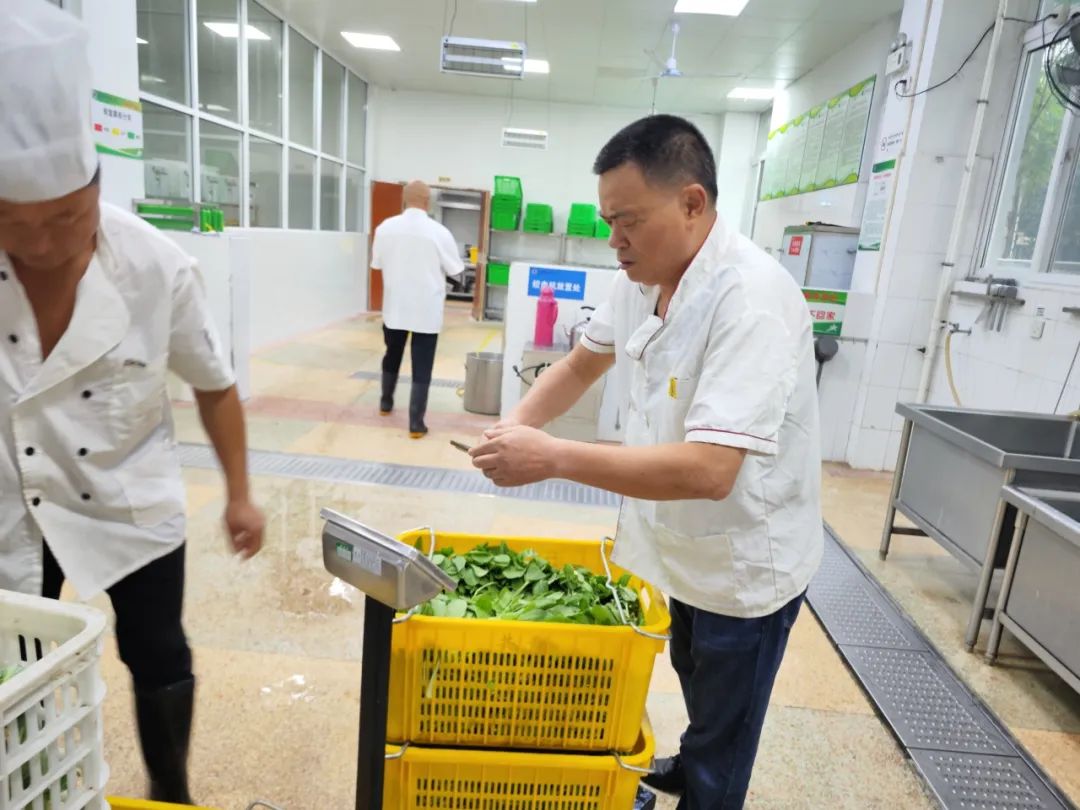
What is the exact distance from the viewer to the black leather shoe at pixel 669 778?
1.74 m

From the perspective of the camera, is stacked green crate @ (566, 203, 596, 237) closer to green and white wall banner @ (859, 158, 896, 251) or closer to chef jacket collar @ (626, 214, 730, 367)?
green and white wall banner @ (859, 158, 896, 251)

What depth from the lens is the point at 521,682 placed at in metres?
1.20

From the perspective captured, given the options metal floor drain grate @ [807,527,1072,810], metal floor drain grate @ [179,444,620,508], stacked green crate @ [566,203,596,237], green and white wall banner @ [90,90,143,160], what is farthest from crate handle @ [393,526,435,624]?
stacked green crate @ [566,203,596,237]

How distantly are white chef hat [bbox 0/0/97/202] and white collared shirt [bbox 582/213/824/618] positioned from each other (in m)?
0.90

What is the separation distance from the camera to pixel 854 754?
1923 mm

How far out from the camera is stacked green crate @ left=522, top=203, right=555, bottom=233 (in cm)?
1028

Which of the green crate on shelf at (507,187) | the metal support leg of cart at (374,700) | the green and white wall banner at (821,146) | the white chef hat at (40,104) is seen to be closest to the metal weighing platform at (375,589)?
the metal support leg of cart at (374,700)

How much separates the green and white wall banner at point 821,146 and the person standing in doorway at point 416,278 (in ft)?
12.8

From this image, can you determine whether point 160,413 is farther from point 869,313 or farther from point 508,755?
point 869,313

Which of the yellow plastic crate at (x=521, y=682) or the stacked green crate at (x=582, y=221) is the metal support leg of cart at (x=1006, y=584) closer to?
the yellow plastic crate at (x=521, y=682)

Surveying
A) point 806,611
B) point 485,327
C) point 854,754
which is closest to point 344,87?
point 485,327

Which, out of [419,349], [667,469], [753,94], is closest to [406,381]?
[419,349]

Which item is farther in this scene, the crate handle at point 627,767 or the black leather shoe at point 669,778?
the black leather shoe at point 669,778

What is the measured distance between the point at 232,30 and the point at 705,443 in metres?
7.18
